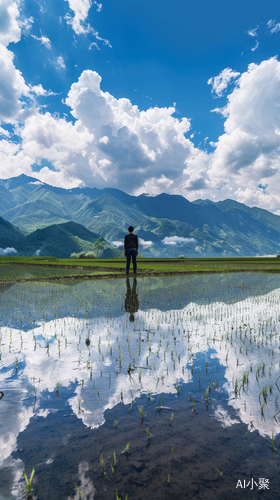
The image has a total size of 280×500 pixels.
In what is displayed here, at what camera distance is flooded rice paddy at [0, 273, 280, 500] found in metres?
2.51

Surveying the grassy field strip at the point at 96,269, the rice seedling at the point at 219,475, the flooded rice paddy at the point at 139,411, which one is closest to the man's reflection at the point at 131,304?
the flooded rice paddy at the point at 139,411

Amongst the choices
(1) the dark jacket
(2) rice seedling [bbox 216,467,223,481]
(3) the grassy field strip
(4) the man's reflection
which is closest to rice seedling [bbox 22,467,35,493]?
(2) rice seedling [bbox 216,467,223,481]

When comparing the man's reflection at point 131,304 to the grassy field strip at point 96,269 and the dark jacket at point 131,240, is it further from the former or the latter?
the grassy field strip at point 96,269

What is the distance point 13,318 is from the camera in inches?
352

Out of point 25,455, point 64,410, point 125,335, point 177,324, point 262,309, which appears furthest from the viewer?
point 262,309

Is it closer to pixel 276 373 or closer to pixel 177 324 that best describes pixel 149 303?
pixel 177 324

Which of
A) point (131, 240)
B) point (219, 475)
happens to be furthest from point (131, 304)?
point (219, 475)

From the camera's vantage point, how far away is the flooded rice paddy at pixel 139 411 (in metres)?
2.51

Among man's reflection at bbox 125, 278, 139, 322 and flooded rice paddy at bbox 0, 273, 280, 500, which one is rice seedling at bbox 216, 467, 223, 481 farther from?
man's reflection at bbox 125, 278, 139, 322

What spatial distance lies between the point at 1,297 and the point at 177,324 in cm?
1017

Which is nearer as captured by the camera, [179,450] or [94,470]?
[94,470]

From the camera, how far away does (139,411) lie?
3.65 metres

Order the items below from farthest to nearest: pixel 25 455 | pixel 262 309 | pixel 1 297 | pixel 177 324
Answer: pixel 1 297 < pixel 262 309 < pixel 177 324 < pixel 25 455

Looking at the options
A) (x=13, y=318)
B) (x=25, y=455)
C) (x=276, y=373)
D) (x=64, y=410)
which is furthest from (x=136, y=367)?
(x=13, y=318)
